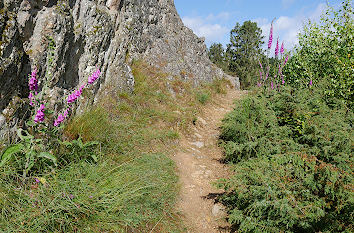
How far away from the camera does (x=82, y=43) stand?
5.25m

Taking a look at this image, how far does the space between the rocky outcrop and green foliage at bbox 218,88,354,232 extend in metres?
2.93

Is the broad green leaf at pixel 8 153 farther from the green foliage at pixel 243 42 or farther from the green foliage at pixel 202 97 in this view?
the green foliage at pixel 243 42

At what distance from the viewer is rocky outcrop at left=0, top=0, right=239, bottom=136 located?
3.25 m

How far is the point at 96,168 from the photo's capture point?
3.27m

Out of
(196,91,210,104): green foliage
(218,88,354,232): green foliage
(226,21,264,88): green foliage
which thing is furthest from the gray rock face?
(226,21,264,88): green foliage

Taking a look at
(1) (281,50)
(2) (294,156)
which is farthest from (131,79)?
(2) (294,156)

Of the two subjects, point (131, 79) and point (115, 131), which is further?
→ point (131, 79)

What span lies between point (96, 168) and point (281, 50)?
4962mm

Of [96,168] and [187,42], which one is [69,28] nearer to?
[96,168]

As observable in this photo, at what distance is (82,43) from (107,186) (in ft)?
11.3

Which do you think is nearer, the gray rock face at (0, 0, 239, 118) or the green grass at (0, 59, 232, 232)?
the green grass at (0, 59, 232, 232)

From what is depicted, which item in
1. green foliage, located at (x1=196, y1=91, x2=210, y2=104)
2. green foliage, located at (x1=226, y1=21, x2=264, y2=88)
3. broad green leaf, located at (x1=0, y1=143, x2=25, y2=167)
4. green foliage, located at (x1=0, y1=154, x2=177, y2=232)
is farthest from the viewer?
green foliage, located at (x1=226, y1=21, x2=264, y2=88)

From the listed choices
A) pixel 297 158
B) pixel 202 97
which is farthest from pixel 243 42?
pixel 297 158

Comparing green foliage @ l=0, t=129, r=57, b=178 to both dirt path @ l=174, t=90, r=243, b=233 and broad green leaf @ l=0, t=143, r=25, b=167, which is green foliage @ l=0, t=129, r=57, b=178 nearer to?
broad green leaf @ l=0, t=143, r=25, b=167
